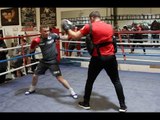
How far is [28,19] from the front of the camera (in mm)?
8234

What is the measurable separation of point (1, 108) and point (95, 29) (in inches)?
61.7

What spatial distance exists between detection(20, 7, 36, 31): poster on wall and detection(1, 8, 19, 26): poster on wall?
0.93 ft

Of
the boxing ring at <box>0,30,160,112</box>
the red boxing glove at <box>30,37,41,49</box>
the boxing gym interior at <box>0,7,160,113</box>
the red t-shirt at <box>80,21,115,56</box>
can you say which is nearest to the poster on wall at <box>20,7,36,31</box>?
the boxing gym interior at <box>0,7,160,113</box>

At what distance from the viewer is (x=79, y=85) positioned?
13.2 ft

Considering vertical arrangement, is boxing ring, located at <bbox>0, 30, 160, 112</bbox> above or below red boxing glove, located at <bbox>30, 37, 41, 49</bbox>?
below

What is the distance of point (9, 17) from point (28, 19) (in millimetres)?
970

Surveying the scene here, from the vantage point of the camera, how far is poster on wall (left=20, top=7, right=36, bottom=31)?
8141mm

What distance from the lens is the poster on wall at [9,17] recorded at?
8.58m

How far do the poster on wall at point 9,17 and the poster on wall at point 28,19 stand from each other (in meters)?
0.28

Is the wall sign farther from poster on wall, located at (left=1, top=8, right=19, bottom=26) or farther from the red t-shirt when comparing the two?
the red t-shirt

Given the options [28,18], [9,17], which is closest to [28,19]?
[28,18]

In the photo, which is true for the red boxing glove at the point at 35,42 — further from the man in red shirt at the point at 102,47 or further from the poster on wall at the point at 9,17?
the poster on wall at the point at 9,17

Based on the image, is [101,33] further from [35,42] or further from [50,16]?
[50,16]

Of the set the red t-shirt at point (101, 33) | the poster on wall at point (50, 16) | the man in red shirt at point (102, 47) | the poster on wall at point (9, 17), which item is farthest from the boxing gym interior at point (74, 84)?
the poster on wall at point (9, 17)
